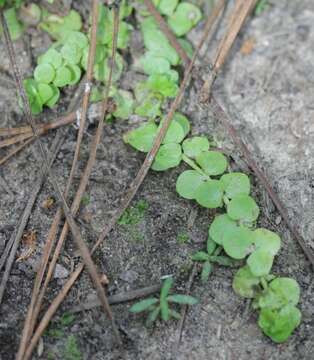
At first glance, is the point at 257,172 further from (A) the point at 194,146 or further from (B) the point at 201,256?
(B) the point at 201,256

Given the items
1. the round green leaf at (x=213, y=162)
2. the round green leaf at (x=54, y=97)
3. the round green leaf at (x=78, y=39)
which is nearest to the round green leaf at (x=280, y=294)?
the round green leaf at (x=213, y=162)

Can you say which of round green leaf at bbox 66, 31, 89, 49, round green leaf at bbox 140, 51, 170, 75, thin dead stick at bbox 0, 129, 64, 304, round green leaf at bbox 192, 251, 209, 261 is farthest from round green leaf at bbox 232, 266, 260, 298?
round green leaf at bbox 66, 31, 89, 49

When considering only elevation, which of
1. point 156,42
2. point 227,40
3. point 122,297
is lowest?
point 122,297

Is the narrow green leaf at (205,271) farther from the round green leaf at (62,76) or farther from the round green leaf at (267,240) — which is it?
the round green leaf at (62,76)

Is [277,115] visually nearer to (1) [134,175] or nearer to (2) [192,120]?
(2) [192,120]

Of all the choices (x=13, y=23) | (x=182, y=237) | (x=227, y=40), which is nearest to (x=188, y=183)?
(x=182, y=237)

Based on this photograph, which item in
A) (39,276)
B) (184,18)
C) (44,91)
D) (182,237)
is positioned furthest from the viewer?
(184,18)

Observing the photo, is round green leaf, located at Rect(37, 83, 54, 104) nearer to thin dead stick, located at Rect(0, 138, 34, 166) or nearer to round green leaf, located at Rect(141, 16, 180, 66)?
thin dead stick, located at Rect(0, 138, 34, 166)
